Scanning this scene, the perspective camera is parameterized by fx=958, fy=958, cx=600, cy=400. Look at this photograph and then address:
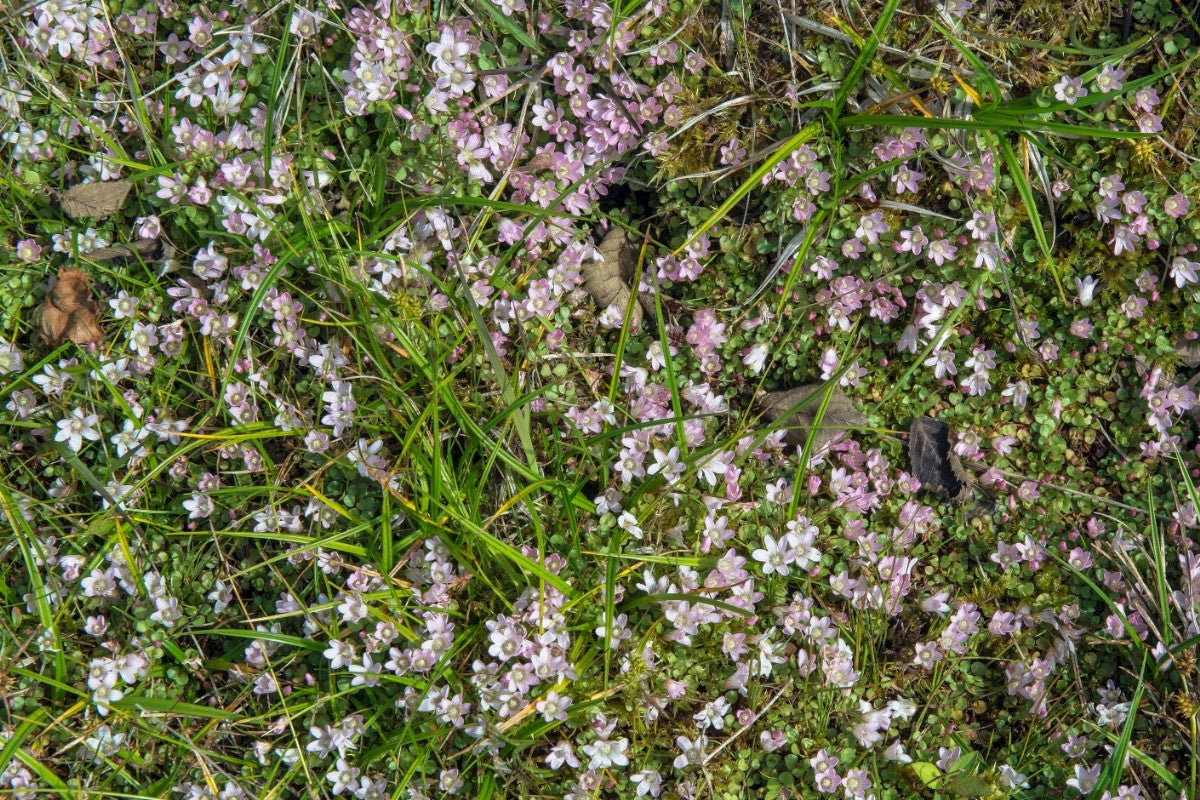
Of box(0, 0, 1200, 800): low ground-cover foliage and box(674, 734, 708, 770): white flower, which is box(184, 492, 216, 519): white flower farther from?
box(674, 734, 708, 770): white flower

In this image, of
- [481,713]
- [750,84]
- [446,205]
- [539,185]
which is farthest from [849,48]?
[481,713]

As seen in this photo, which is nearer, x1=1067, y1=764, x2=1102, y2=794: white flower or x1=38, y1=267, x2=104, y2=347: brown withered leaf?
x1=1067, y1=764, x2=1102, y2=794: white flower

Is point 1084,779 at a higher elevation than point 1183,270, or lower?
lower

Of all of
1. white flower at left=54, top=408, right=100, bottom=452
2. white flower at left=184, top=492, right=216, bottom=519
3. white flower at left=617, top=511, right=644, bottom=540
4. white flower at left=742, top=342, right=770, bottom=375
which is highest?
white flower at left=54, top=408, right=100, bottom=452

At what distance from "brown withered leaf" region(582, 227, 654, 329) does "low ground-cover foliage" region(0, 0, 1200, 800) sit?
0.02 meters

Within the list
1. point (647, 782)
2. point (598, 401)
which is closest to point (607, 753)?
point (647, 782)

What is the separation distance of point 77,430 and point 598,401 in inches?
86.9

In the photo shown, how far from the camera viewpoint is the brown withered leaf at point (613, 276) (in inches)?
164

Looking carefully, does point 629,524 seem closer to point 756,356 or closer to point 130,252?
point 756,356

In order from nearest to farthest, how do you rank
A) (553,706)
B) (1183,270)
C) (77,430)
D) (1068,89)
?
(553,706) → (1068,89) → (1183,270) → (77,430)

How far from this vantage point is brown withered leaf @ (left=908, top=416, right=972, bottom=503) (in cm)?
404

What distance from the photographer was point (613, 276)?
4.17 m

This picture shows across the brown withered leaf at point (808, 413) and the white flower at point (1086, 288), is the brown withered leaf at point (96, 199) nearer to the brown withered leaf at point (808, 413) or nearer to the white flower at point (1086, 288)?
the brown withered leaf at point (808, 413)

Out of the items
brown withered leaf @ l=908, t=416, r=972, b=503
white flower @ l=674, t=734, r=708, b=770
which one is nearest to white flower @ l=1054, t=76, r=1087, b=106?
brown withered leaf @ l=908, t=416, r=972, b=503
